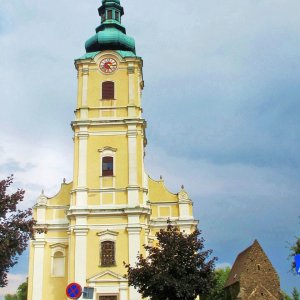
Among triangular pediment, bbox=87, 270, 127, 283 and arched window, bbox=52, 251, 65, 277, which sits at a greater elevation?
arched window, bbox=52, 251, 65, 277

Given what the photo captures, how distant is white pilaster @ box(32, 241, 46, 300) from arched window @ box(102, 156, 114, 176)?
5958 mm

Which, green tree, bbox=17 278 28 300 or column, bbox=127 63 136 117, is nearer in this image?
column, bbox=127 63 136 117

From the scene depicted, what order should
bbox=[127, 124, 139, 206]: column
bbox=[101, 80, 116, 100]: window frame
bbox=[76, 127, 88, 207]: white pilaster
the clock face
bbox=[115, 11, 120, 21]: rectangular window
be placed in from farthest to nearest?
bbox=[115, 11, 120, 21]: rectangular window < the clock face < bbox=[101, 80, 116, 100]: window frame < bbox=[76, 127, 88, 207]: white pilaster < bbox=[127, 124, 139, 206]: column

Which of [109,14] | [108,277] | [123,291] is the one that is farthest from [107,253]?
[109,14]

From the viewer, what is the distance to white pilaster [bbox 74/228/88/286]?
30.8m

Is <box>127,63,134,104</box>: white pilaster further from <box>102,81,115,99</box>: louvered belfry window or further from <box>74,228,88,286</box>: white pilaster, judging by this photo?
<box>74,228,88,286</box>: white pilaster

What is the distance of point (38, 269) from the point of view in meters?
32.7

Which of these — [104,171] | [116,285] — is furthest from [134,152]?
[116,285]

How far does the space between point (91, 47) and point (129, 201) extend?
40.4 feet

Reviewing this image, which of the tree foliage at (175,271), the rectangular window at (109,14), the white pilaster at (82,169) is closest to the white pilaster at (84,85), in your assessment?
the white pilaster at (82,169)

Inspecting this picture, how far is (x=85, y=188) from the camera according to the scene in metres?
32.8

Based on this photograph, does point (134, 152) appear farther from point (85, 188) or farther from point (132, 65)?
point (132, 65)

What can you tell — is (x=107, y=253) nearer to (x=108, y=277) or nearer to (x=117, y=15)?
(x=108, y=277)

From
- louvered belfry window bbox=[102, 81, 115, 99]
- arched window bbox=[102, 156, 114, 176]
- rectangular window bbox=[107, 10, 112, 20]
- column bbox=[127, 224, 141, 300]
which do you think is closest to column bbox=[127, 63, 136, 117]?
louvered belfry window bbox=[102, 81, 115, 99]
